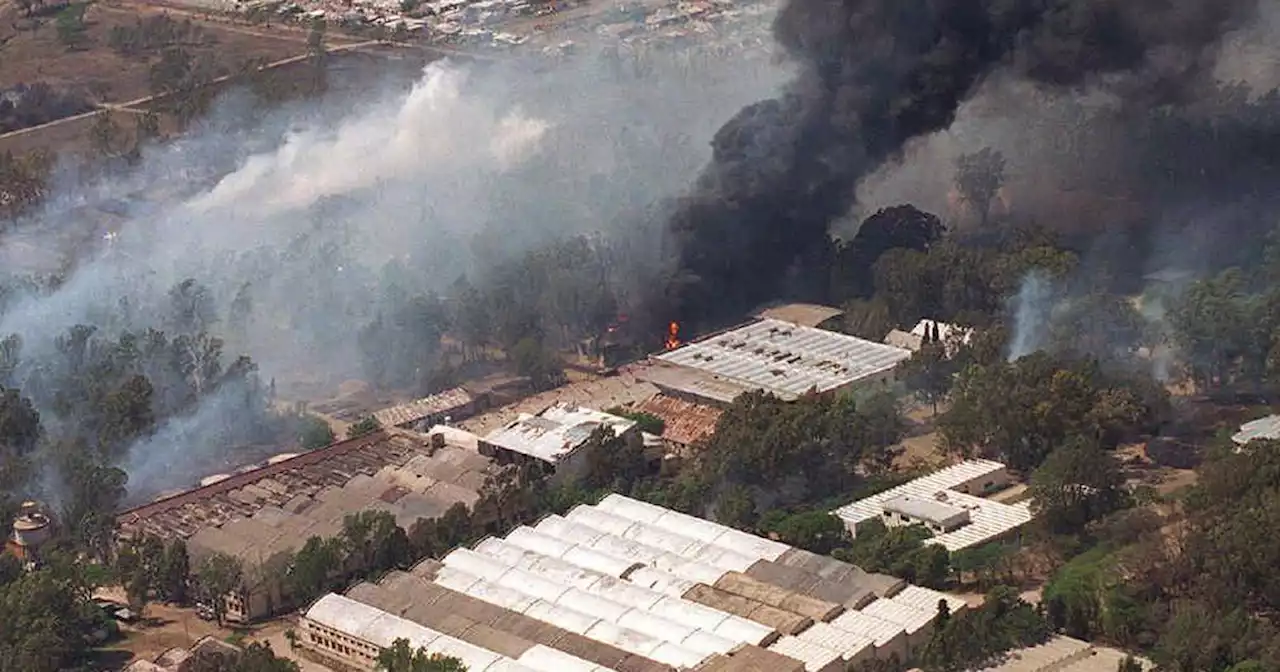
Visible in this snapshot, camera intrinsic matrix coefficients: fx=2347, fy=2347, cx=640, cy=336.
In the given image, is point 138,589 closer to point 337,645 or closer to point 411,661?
point 337,645

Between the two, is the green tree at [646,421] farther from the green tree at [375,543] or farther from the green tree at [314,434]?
the green tree at [375,543]

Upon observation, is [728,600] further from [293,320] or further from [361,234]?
[361,234]

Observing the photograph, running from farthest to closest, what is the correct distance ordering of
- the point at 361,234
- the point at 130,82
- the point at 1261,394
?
the point at 130,82
the point at 361,234
the point at 1261,394

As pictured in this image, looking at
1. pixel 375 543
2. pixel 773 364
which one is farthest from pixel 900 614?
pixel 773 364

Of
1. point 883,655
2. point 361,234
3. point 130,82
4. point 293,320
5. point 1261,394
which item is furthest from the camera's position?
point 130,82

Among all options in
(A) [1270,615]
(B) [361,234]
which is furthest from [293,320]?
(A) [1270,615]

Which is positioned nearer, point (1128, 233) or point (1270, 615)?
point (1270, 615)

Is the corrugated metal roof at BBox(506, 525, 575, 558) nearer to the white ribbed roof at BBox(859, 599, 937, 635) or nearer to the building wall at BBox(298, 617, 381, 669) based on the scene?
the building wall at BBox(298, 617, 381, 669)
